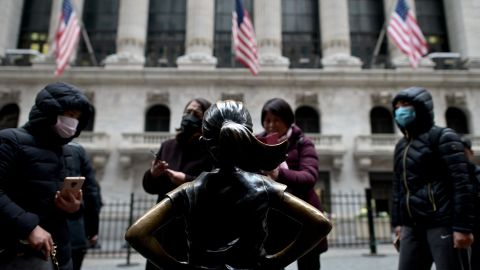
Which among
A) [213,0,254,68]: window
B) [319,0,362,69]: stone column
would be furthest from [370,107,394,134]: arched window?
[213,0,254,68]: window

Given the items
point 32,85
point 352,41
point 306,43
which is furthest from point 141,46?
point 352,41

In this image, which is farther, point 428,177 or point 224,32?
point 224,32

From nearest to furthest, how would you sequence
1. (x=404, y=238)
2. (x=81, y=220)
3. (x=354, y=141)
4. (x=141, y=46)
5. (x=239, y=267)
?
(x=239, y=267)
(x=404, y=238)
(x=81, y=220)
(x=354, y=141)
(x=141, y=46)

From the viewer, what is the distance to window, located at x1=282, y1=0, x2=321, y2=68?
23.5m

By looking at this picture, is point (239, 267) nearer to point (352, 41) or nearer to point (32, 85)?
point (32, 85)

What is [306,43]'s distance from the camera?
23812 millimetres

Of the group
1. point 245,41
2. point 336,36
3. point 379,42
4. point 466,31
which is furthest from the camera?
point 379,42

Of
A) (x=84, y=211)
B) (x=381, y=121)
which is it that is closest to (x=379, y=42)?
(x=381, y=121)

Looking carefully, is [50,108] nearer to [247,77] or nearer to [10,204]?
[10,204]

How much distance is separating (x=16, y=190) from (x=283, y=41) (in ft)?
74.1

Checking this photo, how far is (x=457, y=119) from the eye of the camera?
70.9 ft

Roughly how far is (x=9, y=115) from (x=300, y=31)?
18293 millimetres

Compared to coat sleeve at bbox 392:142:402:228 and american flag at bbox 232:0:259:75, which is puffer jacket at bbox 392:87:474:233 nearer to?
coat sleeve at bbox 392:142:402:228

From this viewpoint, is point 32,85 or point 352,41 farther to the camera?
point 352,41
